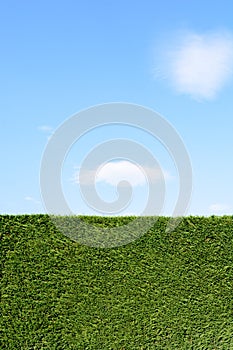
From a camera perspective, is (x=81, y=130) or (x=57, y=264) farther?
(x=81, y=130)

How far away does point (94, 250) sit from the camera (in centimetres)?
701

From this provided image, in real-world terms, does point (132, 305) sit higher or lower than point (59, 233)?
lower

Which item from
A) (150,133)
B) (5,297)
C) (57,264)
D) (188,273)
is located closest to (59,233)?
(57,264)

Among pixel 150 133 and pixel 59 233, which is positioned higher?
pixel 150 133

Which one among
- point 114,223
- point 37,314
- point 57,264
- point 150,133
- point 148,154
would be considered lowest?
point 37,314

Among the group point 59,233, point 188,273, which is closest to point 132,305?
point 188,273

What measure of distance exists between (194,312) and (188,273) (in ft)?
2.02

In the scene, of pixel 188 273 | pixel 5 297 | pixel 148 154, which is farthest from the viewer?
pixel 148 154

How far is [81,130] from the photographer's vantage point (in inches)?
327

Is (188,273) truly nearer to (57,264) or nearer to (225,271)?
(225,271)

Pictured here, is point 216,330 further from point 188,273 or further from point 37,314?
point 37,314

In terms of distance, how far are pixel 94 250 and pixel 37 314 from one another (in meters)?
1.25

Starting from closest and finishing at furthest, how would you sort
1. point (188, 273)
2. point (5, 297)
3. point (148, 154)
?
1. point (5, 297)
2. point (188, 273)
3. point (148, 154)

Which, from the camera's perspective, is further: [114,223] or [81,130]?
[81,130]
